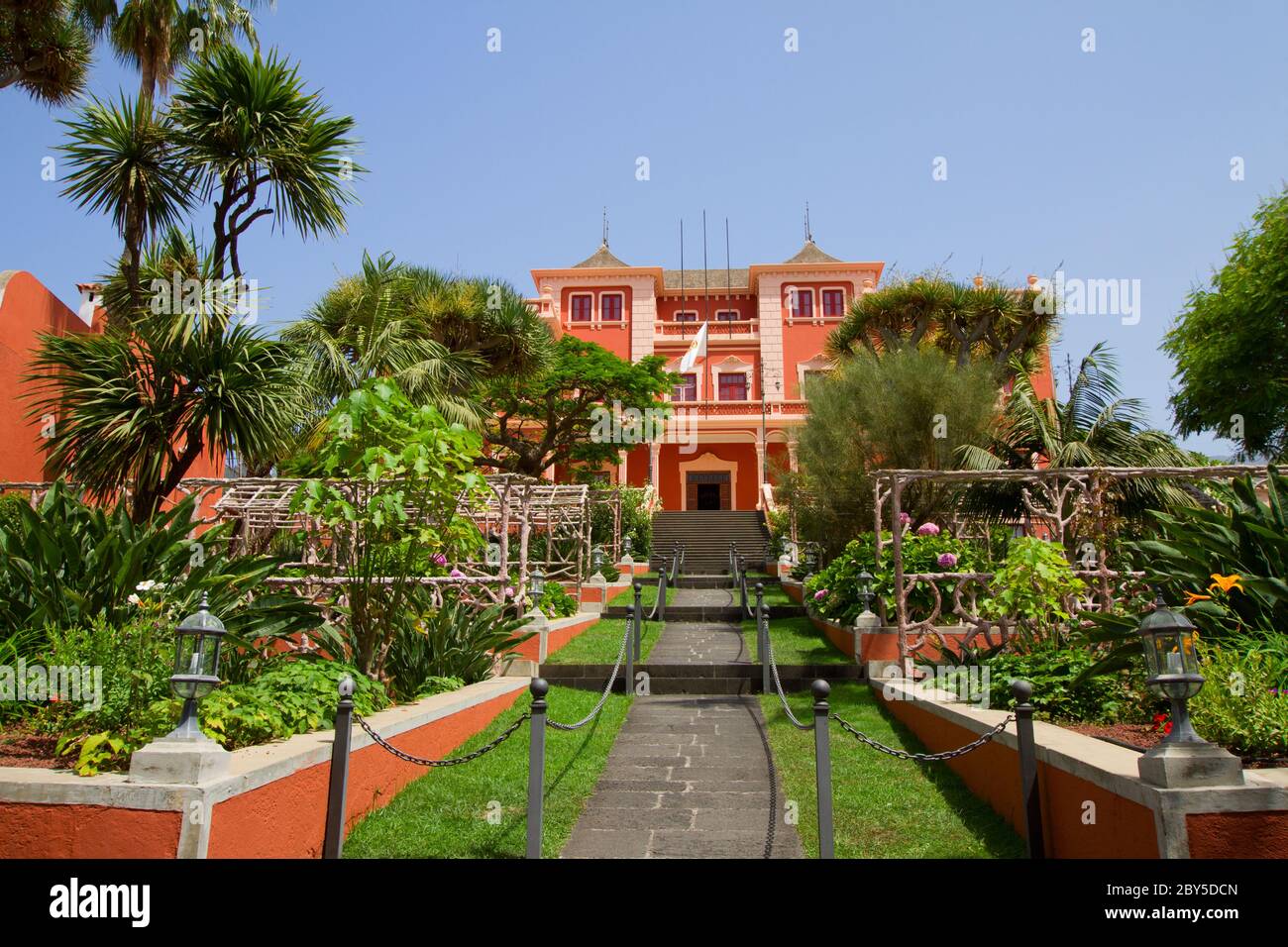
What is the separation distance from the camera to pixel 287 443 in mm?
9508

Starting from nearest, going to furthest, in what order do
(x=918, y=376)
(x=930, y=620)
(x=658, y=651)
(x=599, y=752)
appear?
(x=599, y=752)
(x=930, y=620)
(x=658, y=651)
(x=918, y=376)

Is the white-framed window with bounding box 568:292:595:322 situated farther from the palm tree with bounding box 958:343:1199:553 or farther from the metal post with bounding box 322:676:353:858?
the metal post with bounding box 322:676:353:858

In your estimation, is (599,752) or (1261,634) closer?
(1261,634)

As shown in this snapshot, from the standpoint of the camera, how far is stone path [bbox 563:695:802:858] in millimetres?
4566

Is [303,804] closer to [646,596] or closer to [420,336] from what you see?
[646,596]

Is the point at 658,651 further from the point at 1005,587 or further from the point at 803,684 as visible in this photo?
the point at 1005,587

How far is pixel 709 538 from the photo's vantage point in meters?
24.3

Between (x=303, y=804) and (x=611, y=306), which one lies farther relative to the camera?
(x=611, y=306)

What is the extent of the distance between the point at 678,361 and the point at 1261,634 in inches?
1144

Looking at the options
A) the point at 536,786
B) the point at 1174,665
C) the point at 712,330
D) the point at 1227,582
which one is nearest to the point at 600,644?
the point at 536,786

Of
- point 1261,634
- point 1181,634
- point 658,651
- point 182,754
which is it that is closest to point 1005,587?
point 1261,634

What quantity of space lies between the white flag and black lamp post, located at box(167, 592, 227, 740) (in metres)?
27.0

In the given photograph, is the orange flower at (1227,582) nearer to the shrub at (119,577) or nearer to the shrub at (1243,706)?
the shrub at (1243,706)

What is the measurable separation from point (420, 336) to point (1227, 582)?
46.4ft
